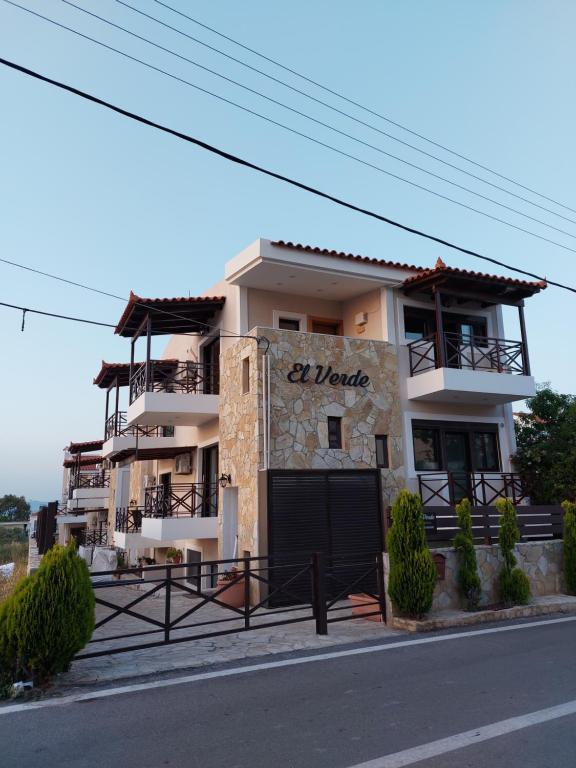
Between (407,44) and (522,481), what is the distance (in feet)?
37.7

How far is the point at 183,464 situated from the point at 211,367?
11.9ft

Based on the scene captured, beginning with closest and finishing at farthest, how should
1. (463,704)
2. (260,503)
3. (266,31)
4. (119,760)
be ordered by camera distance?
(119,760) < (463,704) < (266,31) < (260,503)

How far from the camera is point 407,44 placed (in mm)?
9922

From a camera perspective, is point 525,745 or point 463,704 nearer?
point 525,745

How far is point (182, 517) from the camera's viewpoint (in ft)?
49.4

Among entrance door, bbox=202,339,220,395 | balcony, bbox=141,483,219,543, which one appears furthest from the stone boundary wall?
entrance door, bbox=202,339,220,395

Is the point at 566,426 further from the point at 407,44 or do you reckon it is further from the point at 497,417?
the point at 407,44

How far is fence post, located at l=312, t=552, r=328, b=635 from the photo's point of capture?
354 inches

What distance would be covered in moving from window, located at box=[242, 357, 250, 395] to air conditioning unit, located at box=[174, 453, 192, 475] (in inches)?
201

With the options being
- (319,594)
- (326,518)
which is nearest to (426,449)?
(326,518)

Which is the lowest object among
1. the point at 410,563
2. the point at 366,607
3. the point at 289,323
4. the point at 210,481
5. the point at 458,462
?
the point at 366,607

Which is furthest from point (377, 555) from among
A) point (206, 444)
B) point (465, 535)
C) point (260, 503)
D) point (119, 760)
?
point (206, 444)

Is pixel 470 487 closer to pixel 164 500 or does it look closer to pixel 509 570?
pixel 509 570

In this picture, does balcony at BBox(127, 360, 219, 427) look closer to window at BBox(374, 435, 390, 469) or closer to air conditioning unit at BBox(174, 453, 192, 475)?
air conditioning unit at BBox(174, 453, 192, 475)
